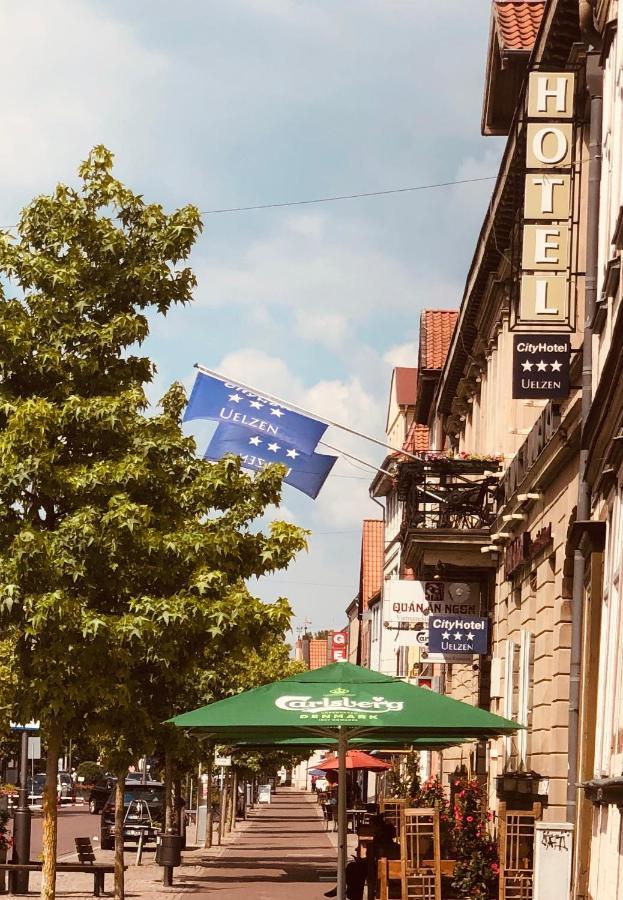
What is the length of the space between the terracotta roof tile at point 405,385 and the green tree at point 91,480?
50.7 metres

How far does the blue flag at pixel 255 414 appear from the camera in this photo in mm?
27141

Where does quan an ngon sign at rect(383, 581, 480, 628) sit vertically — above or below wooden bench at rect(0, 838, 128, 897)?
above

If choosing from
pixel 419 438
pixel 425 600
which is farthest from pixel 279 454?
pixel 419 438

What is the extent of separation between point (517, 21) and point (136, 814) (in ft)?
85.3

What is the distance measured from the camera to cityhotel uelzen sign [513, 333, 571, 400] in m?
19.5

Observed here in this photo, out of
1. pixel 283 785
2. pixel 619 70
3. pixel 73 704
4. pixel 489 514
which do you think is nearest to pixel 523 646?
pixel 489 514

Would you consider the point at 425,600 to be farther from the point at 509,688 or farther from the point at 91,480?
the point at 91,480

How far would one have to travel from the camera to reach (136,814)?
4603cm

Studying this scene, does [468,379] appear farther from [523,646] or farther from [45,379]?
[45,379]

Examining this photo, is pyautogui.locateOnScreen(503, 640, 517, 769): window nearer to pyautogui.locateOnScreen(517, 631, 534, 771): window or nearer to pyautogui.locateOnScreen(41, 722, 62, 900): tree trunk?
pyautogui.locateOnScreen(517, 631, 534, 771): window

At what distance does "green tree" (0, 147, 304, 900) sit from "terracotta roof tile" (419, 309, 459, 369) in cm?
2866

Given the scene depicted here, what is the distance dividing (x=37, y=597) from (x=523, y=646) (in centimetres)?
826

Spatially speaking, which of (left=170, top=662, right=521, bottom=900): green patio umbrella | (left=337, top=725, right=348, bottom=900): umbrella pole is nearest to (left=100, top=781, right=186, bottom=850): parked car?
(left=337, top=725, right=348, bottom=900): umbrella pole

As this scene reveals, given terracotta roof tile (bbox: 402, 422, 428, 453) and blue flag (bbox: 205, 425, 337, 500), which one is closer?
blue flag (bbox: 205, 425, 337, 500)
